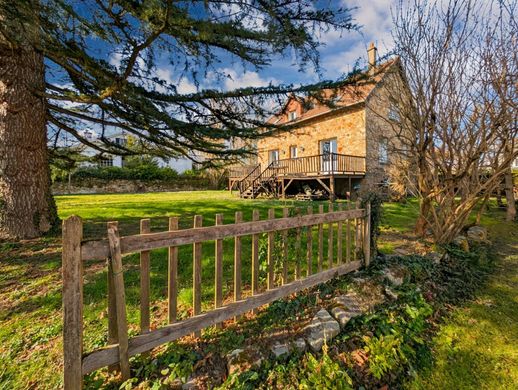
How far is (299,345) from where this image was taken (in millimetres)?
2053

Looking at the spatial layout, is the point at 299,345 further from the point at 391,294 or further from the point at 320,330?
the point at 391,294

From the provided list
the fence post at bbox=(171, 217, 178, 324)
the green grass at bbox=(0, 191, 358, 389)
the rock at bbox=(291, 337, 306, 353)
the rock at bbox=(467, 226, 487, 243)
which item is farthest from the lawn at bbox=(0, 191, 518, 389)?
the rock at bbox=(467, 226, 487, 243)

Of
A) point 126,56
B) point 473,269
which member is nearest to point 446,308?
point 473,269

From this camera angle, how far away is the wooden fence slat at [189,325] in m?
1.59

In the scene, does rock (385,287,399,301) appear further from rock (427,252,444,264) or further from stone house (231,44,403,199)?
stone house (231,44,403,199)

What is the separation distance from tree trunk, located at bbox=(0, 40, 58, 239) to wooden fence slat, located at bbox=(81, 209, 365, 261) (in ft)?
13.6

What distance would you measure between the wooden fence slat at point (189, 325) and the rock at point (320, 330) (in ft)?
1.29

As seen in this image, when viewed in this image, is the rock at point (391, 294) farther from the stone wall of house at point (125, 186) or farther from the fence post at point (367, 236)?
the stone wall of house at point (125, 186)

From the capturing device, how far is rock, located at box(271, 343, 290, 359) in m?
1.94

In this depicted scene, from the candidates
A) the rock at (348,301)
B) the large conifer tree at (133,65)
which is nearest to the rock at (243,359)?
the rock at (348,301)

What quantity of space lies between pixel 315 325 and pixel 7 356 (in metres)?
2.55

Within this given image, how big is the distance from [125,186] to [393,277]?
23942 mm

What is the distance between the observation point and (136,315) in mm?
2447

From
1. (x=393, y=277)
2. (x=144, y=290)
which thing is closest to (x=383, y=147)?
(x=393, y=277)
